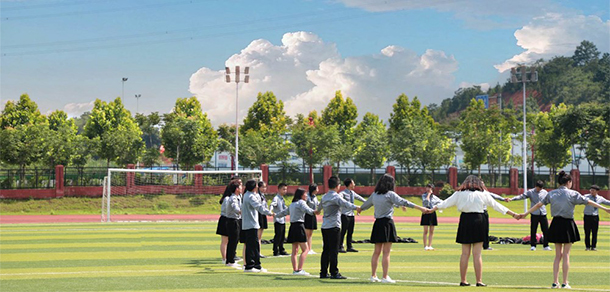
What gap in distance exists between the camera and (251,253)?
1512cm

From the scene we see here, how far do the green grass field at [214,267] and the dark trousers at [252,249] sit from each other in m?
0.34

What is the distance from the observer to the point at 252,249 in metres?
15.1

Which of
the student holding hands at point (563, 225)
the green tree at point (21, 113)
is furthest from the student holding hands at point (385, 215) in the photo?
the green tree at point (21, 113)

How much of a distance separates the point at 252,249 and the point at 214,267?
1.88m

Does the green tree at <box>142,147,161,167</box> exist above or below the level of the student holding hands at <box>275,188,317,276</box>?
above

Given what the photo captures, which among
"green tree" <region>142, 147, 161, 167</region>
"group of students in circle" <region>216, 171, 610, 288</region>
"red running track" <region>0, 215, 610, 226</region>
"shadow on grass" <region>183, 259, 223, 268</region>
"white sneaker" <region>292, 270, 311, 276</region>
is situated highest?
"green tree" <region>142, 147, 161, 167</region>

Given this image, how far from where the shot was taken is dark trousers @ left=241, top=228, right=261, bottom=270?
48.8 ft

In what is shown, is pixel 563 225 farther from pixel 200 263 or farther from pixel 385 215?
pixel 200 263

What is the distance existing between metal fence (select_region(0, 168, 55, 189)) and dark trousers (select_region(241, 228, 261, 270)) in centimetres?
4129

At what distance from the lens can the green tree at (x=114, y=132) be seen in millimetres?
61688

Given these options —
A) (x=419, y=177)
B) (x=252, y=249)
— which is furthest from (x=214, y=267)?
(x=419, y=177)

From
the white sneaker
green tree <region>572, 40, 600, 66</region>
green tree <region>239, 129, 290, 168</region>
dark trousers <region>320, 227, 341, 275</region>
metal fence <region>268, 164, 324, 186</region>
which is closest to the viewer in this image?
dark trousers <region>320, 227, 341, 275</region>

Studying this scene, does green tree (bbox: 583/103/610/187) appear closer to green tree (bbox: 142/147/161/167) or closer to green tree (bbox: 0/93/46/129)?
green tree (bbox: 142/147/161/167)

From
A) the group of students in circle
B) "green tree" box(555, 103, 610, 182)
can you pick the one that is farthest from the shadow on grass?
"green tree" box(555, 103, 610, 182)
